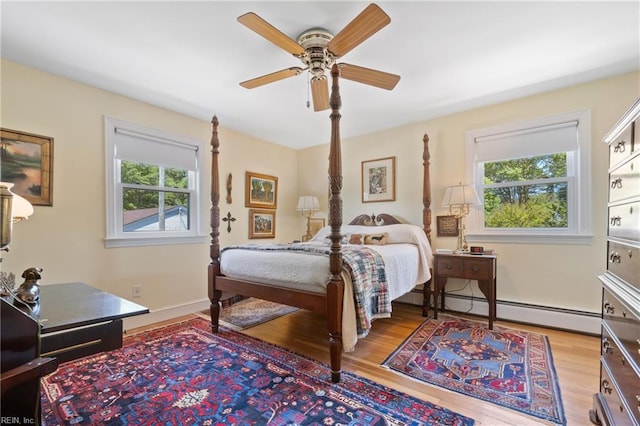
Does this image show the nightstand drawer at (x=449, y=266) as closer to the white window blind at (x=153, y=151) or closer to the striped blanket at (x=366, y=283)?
the striped blanket at (x=366, y=283)

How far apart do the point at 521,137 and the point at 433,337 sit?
7.68 feet

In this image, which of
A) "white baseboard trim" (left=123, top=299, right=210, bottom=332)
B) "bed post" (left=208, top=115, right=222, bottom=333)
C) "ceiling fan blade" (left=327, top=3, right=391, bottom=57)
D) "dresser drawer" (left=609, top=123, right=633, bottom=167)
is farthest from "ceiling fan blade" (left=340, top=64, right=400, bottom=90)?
"white baseboard trim" (left=123, top=299, right=210, bottom=332)

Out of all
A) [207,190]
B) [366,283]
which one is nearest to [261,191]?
[207,190]

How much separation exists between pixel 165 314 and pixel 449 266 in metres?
3.20

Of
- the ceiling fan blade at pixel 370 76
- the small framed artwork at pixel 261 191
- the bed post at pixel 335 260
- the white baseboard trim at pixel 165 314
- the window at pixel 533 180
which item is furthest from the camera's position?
the small framed artwork at pixel 261 191

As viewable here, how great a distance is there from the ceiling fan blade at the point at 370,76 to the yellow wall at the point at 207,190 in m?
1.79

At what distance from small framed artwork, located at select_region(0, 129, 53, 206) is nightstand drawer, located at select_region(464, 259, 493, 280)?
3.97 meters

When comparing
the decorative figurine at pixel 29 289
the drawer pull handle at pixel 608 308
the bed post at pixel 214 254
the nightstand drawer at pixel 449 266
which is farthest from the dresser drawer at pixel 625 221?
the bed post at pixel 214 254

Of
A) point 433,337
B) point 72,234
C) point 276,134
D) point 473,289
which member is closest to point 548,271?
point 473,289

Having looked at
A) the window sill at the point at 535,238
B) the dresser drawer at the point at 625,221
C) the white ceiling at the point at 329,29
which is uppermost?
the white ceiling at the point at 329,29

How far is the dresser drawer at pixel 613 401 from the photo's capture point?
115 cm

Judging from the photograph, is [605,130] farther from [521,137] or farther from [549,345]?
[549,345]

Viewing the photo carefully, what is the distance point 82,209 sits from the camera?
2729mm

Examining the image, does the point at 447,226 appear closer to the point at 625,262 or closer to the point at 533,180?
the point at 533,180
